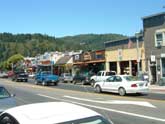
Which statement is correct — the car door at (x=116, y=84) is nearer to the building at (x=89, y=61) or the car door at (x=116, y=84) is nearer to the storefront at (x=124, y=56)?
the storefront at (x=124, y=56)

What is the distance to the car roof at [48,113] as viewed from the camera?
5.23 meters

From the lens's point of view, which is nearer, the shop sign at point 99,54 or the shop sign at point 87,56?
the shop sign at point 99,54

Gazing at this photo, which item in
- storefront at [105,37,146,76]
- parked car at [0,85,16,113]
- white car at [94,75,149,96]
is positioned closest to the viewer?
parked car at [0,85,16,113]

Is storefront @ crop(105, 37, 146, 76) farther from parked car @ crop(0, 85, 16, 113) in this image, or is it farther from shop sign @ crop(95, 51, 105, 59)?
parked car @ crop(0, 85, 16, 113)

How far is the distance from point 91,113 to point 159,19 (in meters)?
41.5

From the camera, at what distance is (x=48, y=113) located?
5.41 m

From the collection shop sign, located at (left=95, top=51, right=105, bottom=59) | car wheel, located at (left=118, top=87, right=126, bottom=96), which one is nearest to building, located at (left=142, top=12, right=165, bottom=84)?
shop sign, located at (left=95, top=51, right=105, bottom=59)

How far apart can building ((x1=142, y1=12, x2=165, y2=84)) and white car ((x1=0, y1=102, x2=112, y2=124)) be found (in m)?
40.4

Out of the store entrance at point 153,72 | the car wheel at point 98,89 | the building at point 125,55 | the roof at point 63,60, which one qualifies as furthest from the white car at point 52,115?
the roof at point 63,60

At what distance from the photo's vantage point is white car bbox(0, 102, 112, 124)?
523 centimetres

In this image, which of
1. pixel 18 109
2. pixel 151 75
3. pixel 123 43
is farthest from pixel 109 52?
pixel 18 109

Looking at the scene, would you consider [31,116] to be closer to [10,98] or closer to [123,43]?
[10,98]

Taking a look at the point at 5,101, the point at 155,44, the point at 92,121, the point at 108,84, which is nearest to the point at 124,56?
the point at 155,44

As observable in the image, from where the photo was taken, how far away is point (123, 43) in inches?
2164
